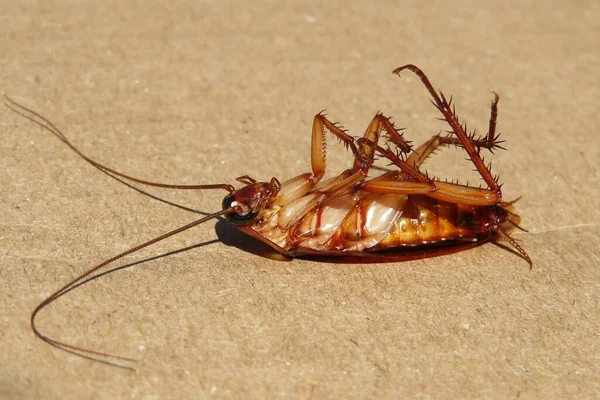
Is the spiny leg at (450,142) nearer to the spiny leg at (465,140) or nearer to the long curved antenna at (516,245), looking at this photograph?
the spiny leg at (465,140)

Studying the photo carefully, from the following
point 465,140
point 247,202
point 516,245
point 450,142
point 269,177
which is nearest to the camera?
point 247,202

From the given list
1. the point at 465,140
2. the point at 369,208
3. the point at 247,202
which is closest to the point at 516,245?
the point at 465,140

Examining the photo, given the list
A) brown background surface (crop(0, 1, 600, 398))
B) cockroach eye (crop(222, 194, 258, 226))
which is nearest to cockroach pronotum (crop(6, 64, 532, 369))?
cockroach eye (crop(222, 194, 258, 226))

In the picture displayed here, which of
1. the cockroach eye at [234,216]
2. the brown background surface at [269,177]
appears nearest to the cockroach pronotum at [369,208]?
the cockroach eye at [234,216]

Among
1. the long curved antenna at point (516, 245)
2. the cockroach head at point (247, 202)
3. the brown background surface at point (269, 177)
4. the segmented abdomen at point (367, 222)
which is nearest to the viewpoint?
the brown background surface at point (269, 177)

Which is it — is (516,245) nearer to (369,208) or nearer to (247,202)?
(369,208)

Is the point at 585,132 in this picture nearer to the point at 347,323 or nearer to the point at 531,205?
A: the point at 531,205

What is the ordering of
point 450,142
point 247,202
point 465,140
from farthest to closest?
1. point 450,142
2. point 465,140
3. point 247,202

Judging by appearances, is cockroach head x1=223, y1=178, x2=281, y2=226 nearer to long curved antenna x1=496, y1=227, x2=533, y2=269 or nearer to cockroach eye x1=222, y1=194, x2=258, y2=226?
cockroach eye x1=222, y1=194, x2=258, y2=226

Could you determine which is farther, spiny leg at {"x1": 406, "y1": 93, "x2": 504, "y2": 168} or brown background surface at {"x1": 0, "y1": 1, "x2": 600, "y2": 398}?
spiny leg at {"x1": 406, "y1": 93, "x2": 504, "y2": 168}
